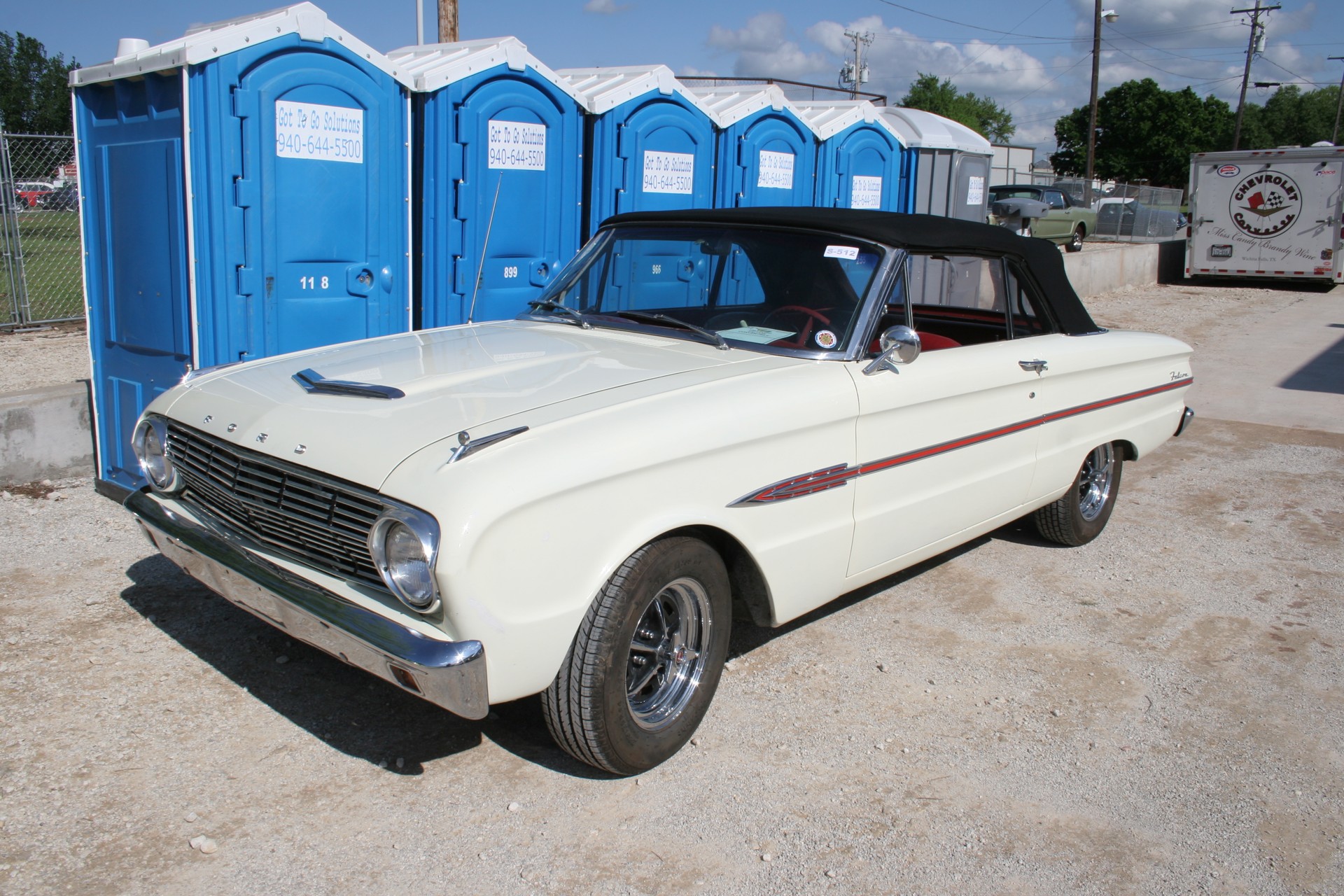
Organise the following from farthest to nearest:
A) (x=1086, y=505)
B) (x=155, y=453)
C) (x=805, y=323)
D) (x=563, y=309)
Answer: (x=1086, y=505) < (x=563, y=309) < (x=805, y=323) < (x=155, y=453)

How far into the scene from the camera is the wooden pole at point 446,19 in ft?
33.5

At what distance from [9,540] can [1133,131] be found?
252 feet

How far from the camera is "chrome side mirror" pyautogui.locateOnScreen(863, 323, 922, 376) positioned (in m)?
3.51

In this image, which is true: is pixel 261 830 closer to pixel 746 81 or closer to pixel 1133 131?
pixel 746 81

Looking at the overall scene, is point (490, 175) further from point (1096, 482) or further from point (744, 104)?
point (1096, 482)

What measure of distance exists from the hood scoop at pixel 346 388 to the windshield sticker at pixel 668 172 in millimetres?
4347

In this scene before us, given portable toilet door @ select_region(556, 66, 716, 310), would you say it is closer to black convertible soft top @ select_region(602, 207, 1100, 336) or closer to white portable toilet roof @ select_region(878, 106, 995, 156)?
black convertible soft top @ select_region(602, 207, 1100, 336)

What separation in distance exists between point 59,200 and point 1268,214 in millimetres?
19146

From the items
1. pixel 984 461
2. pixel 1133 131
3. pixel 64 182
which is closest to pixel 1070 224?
pixel 64 182

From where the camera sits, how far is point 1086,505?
5285 mm

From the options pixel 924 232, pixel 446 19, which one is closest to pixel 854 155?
pixel 446 19

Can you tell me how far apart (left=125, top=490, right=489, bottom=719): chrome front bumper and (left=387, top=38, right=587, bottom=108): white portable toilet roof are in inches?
131

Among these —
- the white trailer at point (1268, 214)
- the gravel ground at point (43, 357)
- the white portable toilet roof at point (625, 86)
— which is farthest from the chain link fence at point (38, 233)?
the white trailer at point (1268, 214)

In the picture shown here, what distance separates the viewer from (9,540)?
4762mm
